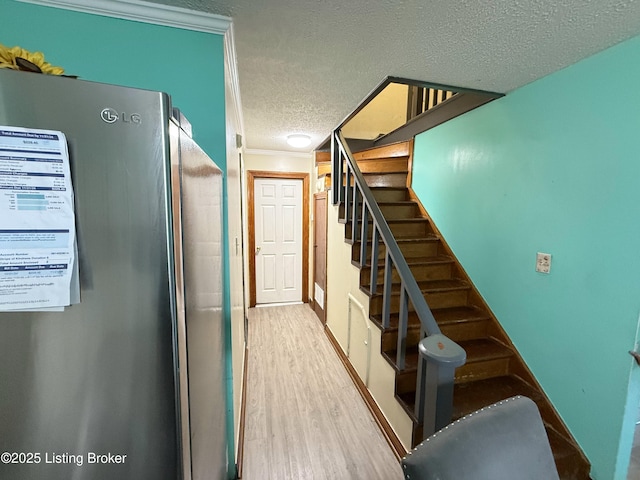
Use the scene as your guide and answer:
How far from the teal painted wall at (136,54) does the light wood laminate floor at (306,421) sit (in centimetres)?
181

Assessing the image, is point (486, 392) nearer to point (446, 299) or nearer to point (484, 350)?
point (484, 350)

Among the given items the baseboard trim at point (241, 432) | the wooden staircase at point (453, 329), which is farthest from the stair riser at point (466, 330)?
the baseboard trim at point (241, 432)

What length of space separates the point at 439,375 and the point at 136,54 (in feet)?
6.25

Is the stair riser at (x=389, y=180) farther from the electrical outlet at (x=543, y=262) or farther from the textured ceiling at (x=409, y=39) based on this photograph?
the electrical outlet at (x=543, y=262)

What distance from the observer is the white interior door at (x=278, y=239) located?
400cm

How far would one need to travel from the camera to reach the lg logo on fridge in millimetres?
469

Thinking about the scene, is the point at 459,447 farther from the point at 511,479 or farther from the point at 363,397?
the point at 363,397

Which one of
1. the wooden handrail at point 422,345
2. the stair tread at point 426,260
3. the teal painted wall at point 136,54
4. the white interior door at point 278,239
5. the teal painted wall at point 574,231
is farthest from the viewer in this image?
the white interior door at point 278,239

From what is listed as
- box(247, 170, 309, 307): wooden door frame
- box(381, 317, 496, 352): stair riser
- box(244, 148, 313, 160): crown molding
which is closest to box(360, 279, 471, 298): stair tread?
box(381, 317, 496, 352): stair riser

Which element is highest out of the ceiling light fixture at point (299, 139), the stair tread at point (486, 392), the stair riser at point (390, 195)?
the ceiling light fixture at point (299, 139)

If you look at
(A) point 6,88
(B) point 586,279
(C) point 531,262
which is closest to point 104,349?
(A) point 6,88

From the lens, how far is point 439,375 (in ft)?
3.89

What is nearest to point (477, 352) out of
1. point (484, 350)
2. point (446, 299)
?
point (484, 350)

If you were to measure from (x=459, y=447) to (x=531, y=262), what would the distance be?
4.98ft
